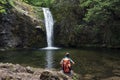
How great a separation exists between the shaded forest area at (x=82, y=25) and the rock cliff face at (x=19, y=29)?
1589 millimetres

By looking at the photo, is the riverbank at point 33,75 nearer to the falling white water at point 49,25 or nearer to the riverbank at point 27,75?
the riverbank at point 27,75

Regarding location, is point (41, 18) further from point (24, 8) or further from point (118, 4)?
point (118, 4)

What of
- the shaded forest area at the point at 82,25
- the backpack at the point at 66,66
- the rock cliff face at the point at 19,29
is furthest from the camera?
the rock cliff face at the point at 19,29

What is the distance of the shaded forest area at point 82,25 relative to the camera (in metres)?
40.6

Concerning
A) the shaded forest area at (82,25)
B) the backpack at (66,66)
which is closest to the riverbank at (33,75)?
the backpack at (66,66)

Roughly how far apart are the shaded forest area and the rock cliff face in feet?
5.21

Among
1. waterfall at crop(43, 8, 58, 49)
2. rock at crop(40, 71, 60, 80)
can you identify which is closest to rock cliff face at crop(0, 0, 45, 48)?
waterfall at crop(43, 8, 58, 49)

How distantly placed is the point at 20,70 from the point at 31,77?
2.32m

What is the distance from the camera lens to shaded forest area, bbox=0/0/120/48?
4059cm

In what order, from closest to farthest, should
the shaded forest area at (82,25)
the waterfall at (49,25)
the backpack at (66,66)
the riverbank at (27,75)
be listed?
the riverbank at (27,75)
the backpack at (66,66)
the shaded forest area at (82,25)
the waterfall at (49,25)

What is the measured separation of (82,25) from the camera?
43719mm

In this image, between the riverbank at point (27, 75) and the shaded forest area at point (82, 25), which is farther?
the shaded forest area at point (82, 25)

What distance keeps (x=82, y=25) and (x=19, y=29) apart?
31.5 ft

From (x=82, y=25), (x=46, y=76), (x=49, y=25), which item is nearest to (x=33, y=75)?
(x=46, y=76)
